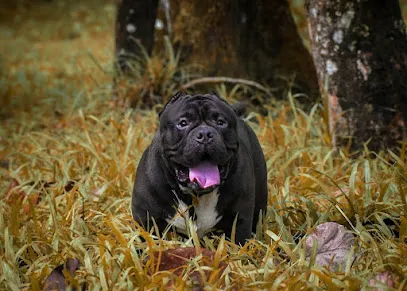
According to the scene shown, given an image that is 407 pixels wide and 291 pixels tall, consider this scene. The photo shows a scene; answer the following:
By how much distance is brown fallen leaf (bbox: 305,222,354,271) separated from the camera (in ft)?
10.4

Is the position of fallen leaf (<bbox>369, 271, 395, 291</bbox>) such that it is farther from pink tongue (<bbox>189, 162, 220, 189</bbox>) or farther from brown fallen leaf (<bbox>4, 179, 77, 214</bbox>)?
brown fallen leaf (<bbox>4, 179, 77, 214</bbox>)

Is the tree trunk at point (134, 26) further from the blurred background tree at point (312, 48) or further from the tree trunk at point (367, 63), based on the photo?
the tree trunk at point (367, 63)

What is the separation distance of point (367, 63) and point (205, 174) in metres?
1.88

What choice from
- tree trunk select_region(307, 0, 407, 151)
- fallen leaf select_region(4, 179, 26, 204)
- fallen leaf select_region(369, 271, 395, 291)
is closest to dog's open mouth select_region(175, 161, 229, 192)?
fallen leaf select_region(369, 271, 395, 291)

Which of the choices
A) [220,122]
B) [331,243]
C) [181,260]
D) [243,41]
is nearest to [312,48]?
[243,41]

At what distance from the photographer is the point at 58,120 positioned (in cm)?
702

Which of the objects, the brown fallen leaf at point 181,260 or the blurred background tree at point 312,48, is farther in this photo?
the blurred background tree at point 312,48

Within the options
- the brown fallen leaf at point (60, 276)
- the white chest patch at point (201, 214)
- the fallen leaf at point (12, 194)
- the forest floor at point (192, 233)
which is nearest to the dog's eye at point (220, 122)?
the white chest patch at point (201, 214)

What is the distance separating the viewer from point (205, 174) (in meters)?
3.24

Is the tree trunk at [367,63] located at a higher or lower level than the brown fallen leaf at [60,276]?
higher

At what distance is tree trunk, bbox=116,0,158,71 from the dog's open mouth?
3757mm

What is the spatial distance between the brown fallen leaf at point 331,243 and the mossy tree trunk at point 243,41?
3.07 m

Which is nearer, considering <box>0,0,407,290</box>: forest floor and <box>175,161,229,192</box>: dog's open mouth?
<box>0,0,407,290</box>: forest floor

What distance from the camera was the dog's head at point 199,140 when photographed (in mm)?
3197
